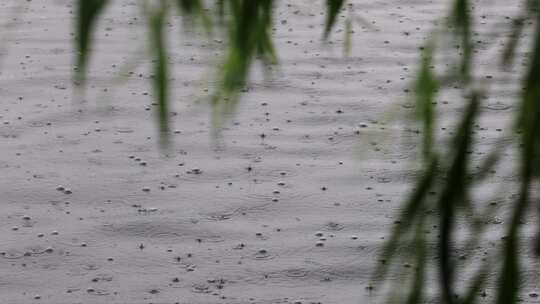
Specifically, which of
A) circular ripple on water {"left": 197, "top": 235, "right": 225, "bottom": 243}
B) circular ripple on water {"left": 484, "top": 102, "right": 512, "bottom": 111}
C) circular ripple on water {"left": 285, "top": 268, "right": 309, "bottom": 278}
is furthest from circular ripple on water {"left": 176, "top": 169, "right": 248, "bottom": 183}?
circular ripple on water {"left": 484, "top": 102, "right": 512, "bottom": 111}

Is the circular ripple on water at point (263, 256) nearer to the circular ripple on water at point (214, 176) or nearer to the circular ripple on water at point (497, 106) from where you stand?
the circular ripple on water at point (214, 176)

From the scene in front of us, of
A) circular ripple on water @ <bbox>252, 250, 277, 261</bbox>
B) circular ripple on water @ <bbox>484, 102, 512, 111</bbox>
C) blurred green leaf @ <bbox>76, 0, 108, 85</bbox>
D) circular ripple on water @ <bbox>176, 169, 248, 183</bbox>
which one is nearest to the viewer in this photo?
blurred green leaf @ <bbox>76, 0, 108, 85</bbox>

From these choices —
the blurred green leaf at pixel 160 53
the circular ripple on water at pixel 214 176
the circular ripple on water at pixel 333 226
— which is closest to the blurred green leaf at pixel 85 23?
the blurred green leaf at pixel 160 53

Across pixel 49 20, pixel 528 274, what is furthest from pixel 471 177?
pixel 49 20

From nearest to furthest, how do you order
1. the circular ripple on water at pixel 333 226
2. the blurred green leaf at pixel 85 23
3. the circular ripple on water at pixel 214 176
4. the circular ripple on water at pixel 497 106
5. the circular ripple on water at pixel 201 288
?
1. the blurred green leaf at pixel 85 23
2. the circular ripple on water at pixel 201 288
3. the circular ripple on water at pixel 333 226
4. the circular ripple on water at pixel 214 176
5. the circular ripple on water at pixel 497 106

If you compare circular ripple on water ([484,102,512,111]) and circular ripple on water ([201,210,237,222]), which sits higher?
circular ripple on water ([484,102,512,111])

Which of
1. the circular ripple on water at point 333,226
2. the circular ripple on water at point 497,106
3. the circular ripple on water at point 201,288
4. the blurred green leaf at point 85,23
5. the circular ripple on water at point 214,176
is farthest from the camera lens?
the circular ripple on water at point 497,106

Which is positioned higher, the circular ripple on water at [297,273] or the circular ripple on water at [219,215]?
the circular ripple on water at [219,215]

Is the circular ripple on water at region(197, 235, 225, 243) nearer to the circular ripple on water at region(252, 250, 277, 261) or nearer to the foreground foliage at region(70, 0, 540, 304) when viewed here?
the circular ripple on water at region(252, 250, 277, 261)

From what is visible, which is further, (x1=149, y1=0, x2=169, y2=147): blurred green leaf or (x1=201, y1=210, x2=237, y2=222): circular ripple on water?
(x1=201, y1=210, x2=237, y2=222): circular ripple on water

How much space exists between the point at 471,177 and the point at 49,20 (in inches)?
131

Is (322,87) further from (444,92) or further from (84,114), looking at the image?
(84,114)

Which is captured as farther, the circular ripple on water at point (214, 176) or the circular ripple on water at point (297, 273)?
the circular ripple on water at point (214, 176)

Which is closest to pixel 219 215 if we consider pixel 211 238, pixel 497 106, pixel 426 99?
pixel 211 238
